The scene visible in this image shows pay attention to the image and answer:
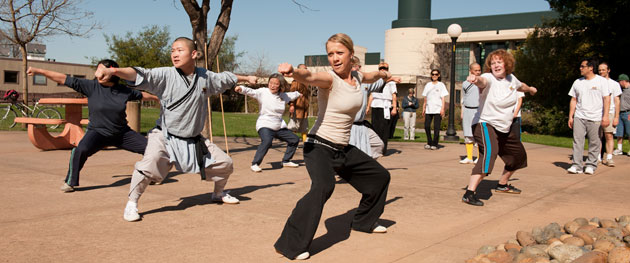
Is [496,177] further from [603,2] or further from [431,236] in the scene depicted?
[603,2]

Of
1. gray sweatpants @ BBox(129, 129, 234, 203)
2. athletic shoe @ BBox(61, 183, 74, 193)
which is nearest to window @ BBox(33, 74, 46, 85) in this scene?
athletic shoe @ BBox(61, 183, 74, 193)

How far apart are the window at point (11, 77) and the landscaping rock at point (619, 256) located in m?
66.1

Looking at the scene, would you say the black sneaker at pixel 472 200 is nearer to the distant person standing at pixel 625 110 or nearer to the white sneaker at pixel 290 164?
the white sneaker at pixel 290 164

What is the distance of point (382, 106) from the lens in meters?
11.3

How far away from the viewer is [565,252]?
12.7 feet

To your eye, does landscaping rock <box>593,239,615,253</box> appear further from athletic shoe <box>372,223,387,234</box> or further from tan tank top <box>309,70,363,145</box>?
tan tank top <box>309,70,363,145</box>

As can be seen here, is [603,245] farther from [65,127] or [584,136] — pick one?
[65,127]

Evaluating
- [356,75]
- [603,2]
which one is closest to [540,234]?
[356,75]

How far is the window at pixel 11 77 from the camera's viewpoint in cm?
5944

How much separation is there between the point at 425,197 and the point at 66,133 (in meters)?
7.95

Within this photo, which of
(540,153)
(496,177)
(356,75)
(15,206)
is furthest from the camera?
(540,153)

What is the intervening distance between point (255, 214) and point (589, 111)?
628cm

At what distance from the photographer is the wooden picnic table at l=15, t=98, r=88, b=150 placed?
10.8 m

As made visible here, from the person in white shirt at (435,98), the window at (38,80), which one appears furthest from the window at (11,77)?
the person in white shirt at (435,98)
